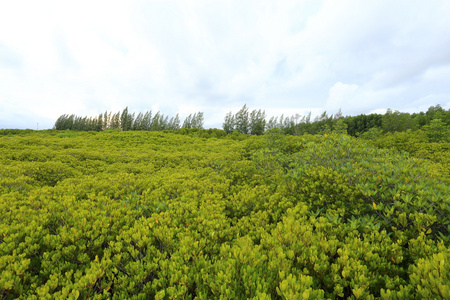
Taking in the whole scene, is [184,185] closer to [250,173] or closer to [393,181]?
[250,173]

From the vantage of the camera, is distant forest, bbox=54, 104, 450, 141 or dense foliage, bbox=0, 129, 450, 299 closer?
dense foliage, bbox=0, 129, 450, 299

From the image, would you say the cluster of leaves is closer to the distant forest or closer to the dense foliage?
the distant forest

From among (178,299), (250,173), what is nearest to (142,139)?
(250,173)

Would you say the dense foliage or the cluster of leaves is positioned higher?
the cluster of leaves

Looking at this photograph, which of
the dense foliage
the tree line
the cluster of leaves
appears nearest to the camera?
the dense foliage

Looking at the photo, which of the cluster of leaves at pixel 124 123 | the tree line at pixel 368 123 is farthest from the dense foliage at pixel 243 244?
the cluster of leaves at pixel 124 123

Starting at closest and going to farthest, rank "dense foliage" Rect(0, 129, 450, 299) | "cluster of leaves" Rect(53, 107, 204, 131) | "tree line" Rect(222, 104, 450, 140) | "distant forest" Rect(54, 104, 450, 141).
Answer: "dense foliage" Rect(0, 129, 450, 299)
"tree line" Rect(222, 104, 450, 140)
"distant forest" Rect(54, 104, 450, 141)
"cluster of leaves" Rect(53, 107, 204, 131)

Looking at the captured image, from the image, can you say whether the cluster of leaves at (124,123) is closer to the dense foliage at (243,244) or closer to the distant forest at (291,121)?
the distant forest at (291,121)

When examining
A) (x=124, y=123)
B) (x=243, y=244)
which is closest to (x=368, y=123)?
(x=243, y=244)

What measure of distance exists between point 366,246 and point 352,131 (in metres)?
68.9

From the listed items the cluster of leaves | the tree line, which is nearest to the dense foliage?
the tree line

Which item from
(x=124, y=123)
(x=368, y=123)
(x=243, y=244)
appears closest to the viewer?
(x=243, y=244)

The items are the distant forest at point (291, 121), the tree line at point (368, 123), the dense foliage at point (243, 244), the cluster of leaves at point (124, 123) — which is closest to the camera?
the dense foliage at point (243, 244)

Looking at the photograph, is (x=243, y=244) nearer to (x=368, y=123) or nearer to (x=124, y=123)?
(x=368, y=123)
